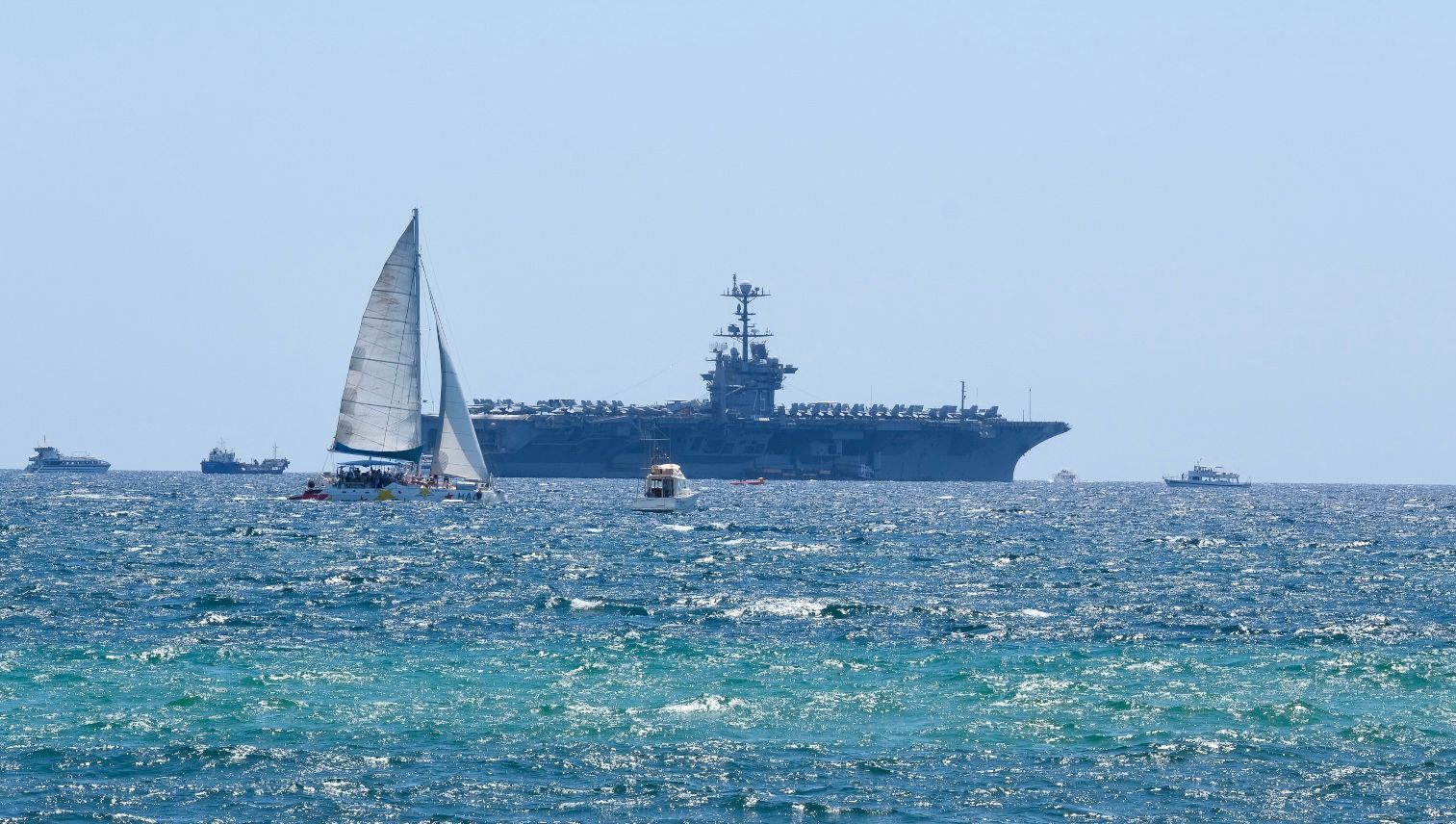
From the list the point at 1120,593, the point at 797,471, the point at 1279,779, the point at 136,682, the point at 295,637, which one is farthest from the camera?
the point at 797,471

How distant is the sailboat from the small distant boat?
29.1ft

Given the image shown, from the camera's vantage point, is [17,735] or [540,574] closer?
[17,735]

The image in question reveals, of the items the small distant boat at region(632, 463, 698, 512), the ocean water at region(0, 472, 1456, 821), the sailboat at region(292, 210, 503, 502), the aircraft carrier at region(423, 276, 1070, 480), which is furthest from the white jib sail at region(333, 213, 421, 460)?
the aircraft carrier at region(423, 276, 1070, 480)

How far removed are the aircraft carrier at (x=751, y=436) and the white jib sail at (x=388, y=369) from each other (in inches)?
2748

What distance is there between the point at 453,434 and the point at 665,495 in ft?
35.8

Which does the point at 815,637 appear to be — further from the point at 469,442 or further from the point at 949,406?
the point at 949,406

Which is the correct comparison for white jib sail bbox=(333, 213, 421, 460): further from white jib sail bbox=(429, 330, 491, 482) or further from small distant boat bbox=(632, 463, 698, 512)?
small distant boat bbox=(632, 463, 698, 512)

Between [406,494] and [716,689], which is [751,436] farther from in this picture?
[716,689]

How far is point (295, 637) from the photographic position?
30.6 m

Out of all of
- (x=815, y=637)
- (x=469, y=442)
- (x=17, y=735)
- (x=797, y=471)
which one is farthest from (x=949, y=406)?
(x=17, y=735)

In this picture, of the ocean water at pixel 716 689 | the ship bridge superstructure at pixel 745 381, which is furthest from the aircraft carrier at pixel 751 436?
the ocean water at pixel 716 689

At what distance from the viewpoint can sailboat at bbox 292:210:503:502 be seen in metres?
83.8

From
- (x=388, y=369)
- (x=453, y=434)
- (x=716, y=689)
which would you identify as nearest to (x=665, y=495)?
(x=453, y=434)

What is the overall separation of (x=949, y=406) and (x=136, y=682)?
164229mm
